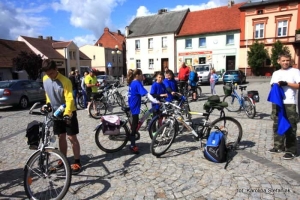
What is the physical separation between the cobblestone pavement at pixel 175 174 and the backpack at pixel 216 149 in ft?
0.43

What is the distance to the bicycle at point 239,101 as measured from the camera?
8109mm

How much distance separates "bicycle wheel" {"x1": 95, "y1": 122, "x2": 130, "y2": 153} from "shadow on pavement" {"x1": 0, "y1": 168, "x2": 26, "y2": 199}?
5.09 feet

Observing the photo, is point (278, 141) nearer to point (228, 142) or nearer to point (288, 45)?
point (228, 142)

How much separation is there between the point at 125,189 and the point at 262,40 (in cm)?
3280

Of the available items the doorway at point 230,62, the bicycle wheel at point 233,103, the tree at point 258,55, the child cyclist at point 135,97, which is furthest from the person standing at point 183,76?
the doorway at point 230,62

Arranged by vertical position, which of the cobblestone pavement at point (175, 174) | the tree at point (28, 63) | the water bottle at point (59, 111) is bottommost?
the cobblestone pavement at point (175, 174)

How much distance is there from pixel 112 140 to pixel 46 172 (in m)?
2.07

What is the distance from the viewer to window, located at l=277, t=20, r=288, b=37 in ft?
99.8

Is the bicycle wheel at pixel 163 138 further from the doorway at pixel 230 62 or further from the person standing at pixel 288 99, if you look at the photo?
the doorway at pixel 230 62

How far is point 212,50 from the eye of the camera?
35344mm

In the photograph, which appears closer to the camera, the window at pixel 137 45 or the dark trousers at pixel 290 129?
the dark trousers at pixel 290 129

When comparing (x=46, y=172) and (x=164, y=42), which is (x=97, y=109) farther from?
(x=164, y=42)

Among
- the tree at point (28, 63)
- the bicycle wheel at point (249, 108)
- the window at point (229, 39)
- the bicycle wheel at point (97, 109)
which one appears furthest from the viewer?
the window at point (229, 39)

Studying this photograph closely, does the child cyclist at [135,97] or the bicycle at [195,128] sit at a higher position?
the child cyclist at [135,97]
